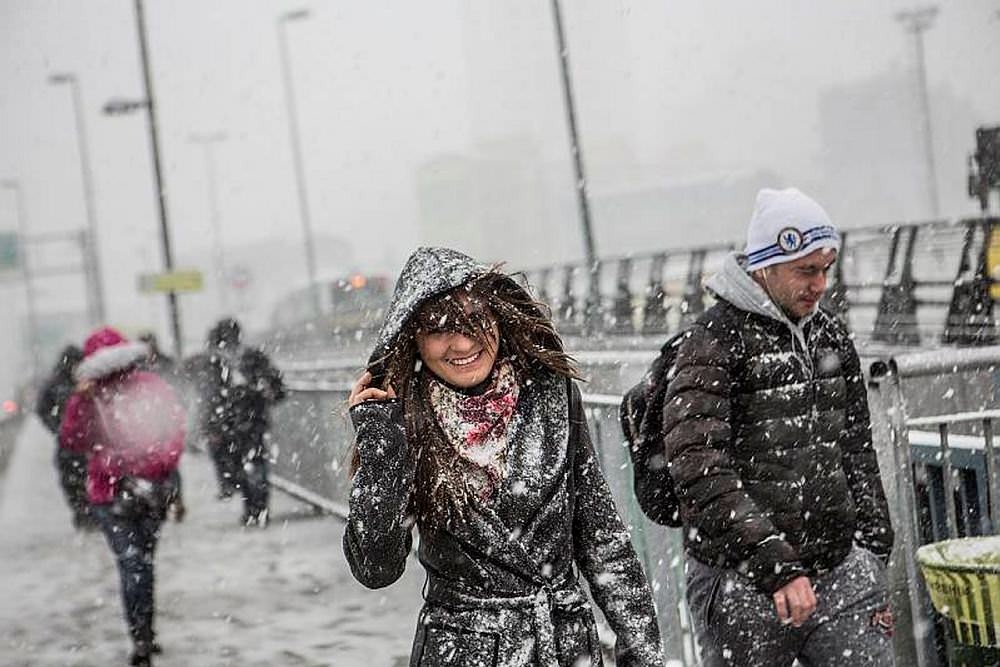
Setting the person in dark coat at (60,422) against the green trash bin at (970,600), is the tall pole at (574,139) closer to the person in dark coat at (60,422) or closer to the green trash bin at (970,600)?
the person in dark coat at (60,422)

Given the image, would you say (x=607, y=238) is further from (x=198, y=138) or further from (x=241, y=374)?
(x=241, y=374)

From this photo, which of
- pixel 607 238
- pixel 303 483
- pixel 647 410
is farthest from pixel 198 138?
pixel 607 238

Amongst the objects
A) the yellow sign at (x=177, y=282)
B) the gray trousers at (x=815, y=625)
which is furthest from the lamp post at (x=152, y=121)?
the gray trousers at (x=815, y=625)

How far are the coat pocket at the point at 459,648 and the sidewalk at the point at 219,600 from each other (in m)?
4.23

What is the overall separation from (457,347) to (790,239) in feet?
3.64

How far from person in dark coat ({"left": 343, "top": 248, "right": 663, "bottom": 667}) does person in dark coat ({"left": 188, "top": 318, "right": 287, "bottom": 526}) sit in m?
10.1

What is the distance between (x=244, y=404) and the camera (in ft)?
Answer: 43.1

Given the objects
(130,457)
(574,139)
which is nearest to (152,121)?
(574,139)

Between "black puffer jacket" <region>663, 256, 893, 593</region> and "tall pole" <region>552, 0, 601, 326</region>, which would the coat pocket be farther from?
"tall pole" <region>552, 0, 601, 326</region>

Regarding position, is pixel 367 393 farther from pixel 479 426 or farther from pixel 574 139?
pixel 574 139

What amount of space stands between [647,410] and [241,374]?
972 cm

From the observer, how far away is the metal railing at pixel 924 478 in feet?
14.7

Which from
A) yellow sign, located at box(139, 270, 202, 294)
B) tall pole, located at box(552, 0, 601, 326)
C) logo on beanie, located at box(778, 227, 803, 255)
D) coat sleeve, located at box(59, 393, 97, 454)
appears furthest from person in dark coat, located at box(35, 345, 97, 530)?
tall pole, located at box(552, 0, 601, 326)

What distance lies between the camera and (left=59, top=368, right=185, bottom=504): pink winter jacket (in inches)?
304
